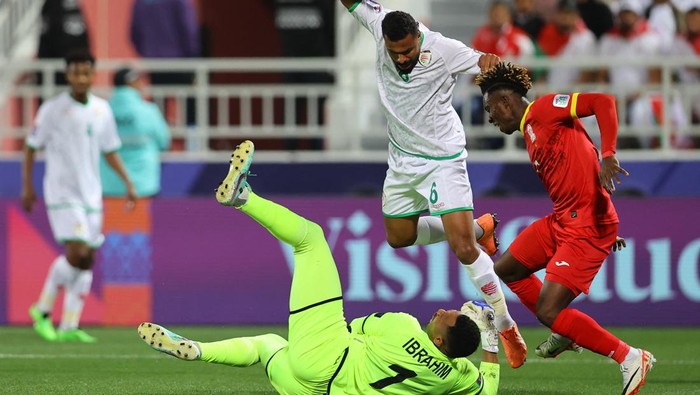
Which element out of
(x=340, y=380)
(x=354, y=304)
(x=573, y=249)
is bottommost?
(x=354, y=304)

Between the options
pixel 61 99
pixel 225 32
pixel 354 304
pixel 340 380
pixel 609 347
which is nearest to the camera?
pixel 340 380

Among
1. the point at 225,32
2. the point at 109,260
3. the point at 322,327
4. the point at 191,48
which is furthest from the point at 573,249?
the point at 225,32

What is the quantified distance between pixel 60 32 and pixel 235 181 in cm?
1070

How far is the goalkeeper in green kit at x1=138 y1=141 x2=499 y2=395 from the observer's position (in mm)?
8133

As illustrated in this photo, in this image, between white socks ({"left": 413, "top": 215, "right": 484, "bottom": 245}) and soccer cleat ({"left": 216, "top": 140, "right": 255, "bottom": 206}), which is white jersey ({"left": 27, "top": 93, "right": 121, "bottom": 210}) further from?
soccer cleat ({"left": 216, "top": 140, "right": 255, "bottom": 206})

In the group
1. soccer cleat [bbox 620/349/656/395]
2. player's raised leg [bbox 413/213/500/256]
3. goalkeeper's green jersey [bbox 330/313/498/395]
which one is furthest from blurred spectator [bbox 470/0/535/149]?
goalkeeper's green jersey [bbox 330/313/498/395]

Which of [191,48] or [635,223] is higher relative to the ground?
[191,48]

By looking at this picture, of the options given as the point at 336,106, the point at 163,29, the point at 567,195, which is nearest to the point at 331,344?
the point at 567,195

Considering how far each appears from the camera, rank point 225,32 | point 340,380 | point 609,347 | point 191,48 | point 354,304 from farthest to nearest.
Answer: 1. point 225,32
2. point 191,48
3. point 354,304
4. point 609,347
5. point 340,380

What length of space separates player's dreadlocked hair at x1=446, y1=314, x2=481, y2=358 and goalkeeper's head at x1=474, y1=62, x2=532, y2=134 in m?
1.99

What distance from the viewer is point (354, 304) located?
14805 millimetres

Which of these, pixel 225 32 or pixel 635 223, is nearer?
pixel 635 223

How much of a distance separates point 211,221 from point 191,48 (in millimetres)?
3909

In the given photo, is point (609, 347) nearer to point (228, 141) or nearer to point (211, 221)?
point (211, 221)
